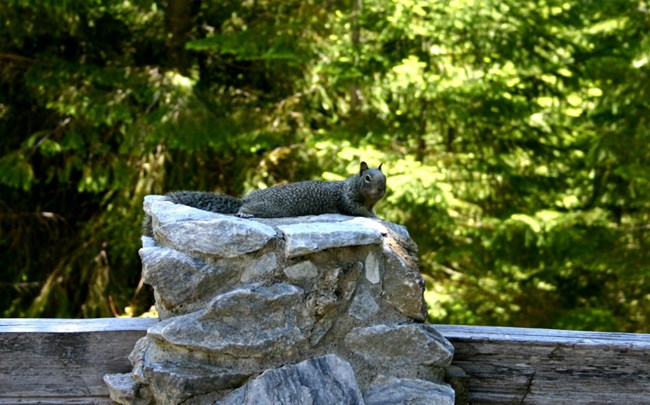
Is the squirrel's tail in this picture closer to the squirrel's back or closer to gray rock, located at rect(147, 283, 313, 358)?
the squirrel's back

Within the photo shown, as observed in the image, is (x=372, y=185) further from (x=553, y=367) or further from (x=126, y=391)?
(x=126, y=391)

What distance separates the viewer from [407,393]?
2.18 metres

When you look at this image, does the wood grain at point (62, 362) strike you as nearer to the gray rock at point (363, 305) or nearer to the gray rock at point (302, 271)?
the gray rock at point (302, 271)

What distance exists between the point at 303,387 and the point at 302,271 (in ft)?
0.99

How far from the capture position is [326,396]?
6.97ft

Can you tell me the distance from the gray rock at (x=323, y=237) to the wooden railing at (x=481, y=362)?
45 centimetres

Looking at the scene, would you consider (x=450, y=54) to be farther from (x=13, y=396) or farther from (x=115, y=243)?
(x=13, y=396)

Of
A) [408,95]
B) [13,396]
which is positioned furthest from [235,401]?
[408,95]

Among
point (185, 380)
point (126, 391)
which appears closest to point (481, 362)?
point (185, 380)

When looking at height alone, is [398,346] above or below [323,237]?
below

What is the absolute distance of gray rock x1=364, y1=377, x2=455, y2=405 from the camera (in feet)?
7.12

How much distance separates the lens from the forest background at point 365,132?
6457mm

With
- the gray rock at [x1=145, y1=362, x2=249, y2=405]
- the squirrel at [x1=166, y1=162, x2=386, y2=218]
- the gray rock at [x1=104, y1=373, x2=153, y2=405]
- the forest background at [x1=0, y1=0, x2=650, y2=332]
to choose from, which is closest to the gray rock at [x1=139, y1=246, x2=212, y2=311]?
the gray rock at [x1=145, y1=362, x2=249, y2=405]

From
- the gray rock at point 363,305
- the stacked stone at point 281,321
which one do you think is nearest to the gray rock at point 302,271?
the stacked stone at point 281,321
